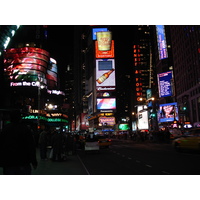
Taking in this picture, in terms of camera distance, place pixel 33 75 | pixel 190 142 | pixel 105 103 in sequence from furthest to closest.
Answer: pixel 105 103 → pixel 33 75 → pixel 190 142

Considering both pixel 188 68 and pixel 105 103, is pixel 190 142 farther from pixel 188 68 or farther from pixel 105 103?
pixel 105 103

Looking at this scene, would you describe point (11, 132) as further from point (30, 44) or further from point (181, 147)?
point (30, 44)

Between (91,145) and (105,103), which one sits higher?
(105,103)

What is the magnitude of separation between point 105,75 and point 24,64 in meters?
47.2

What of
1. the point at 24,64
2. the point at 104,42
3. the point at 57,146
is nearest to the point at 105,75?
the point at 104,42

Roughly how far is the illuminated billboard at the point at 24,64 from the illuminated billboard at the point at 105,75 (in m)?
38.8

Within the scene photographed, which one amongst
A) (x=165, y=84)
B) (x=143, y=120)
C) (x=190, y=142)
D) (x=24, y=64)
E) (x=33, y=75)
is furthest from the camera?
(x=165, y=84)

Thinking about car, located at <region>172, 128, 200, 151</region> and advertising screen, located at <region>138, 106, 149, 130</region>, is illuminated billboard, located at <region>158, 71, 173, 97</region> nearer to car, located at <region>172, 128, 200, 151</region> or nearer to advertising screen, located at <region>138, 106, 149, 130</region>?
advertising screen, located at <region>138, 106, 149, 130</region>

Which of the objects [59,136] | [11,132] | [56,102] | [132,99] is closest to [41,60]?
[56,102]

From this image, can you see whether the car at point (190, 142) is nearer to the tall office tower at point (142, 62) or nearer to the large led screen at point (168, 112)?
the large led screen at point (168, 112)

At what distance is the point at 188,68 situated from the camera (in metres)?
76.8

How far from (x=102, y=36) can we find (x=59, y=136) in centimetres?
10495

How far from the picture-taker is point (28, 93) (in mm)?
64375

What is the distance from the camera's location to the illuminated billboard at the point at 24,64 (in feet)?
230
